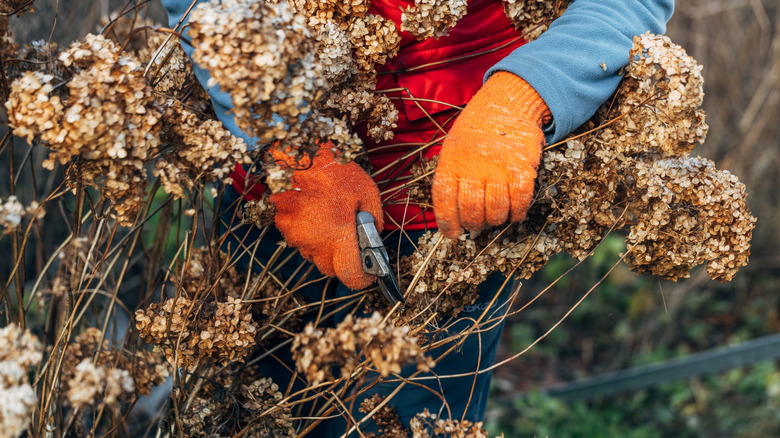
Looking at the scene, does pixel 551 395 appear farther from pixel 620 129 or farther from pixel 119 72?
pixel 119 72

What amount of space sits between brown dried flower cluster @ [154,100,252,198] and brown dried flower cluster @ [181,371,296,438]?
47cm

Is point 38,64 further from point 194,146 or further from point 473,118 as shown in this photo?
point 473,118

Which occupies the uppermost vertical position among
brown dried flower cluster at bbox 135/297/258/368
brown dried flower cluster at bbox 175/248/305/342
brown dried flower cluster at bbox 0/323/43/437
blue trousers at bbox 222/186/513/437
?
brown dried flower cluster at bbox 0/323/43/437

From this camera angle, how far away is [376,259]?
1.31 metres

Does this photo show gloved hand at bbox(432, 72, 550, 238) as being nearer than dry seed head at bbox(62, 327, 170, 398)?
Yes

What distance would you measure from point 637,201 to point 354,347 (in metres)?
0.71

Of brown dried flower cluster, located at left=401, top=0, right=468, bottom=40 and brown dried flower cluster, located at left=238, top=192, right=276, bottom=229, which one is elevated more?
brown dried flower cluster, located at left=401, top=0, right=468, bottom=40

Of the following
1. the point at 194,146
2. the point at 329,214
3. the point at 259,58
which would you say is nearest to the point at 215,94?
the point at 194,146

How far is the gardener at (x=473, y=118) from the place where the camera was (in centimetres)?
125

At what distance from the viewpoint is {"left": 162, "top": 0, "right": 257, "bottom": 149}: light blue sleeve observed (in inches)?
52.1

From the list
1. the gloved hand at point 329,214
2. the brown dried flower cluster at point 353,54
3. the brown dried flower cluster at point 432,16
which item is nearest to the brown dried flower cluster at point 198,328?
the gloved hand at point 329,214

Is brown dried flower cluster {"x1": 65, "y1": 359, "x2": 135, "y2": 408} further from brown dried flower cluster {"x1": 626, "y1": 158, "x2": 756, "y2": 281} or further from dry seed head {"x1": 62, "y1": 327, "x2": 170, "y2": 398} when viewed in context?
brown dried flower cluster {"x1": 626, "y1": 158, "x2": 756, "y2": 281}

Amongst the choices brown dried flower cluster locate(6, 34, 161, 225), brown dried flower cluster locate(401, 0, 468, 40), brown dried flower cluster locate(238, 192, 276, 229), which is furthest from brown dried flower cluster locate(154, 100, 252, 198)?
brown dried flower cluster locate(401, 0, 468, 40)

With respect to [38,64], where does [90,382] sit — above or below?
below
